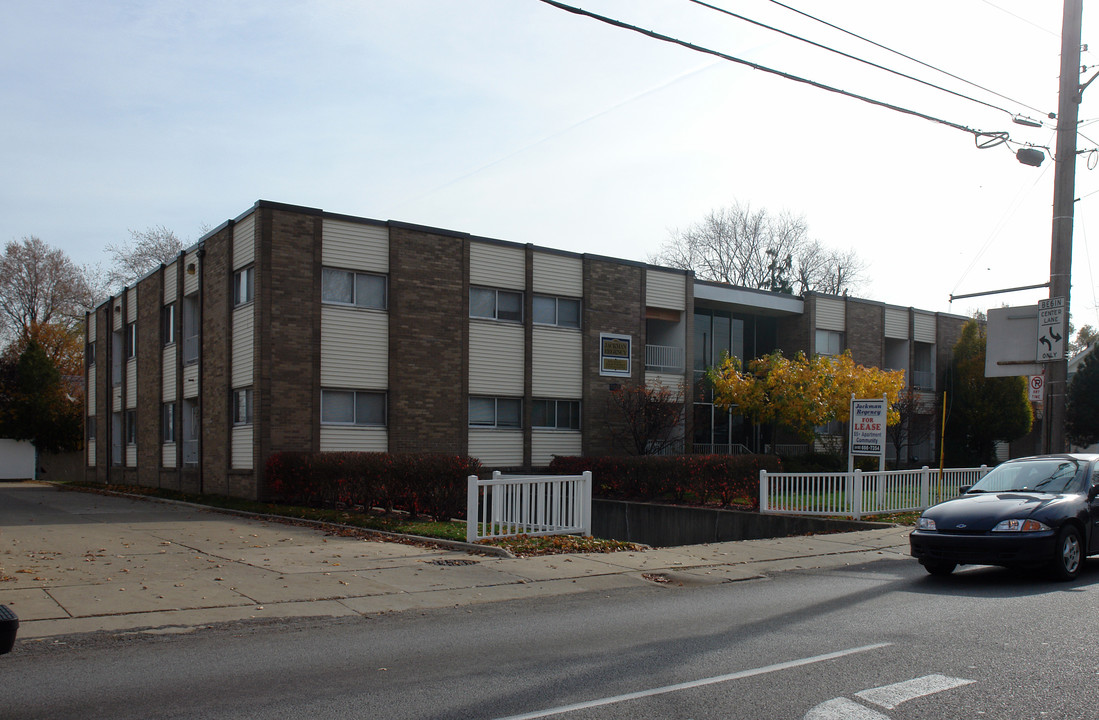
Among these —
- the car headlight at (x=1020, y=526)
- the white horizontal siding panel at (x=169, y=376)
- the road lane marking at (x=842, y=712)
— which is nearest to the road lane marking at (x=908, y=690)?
the road lane marking at (x=842, y=712)

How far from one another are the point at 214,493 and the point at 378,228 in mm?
8671

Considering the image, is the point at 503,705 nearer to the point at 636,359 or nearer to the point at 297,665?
the point at 297,665

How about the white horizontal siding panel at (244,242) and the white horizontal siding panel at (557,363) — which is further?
the white horizontal siding panel at (557,363)

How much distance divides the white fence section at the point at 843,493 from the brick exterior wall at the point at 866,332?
60.2ft

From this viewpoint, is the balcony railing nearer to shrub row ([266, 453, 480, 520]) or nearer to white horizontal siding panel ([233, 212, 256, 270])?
shrub row ([266, 453, 480, 520])

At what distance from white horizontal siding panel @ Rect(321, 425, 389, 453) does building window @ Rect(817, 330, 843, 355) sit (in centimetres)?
1897

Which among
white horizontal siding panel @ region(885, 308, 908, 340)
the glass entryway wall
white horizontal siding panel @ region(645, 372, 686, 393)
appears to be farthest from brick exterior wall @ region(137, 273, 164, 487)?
white horizontal siding panel @ region(885, 308, 908, 340)

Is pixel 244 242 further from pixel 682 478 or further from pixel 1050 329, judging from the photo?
pixel 1050 329

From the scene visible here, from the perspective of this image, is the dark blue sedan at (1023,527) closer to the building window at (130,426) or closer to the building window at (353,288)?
the building window at (353,288)

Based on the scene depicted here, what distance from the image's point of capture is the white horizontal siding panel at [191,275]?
88.3 feet

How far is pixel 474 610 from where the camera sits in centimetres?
895

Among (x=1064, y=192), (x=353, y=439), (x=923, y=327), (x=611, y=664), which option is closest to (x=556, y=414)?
(x=353, y=439)

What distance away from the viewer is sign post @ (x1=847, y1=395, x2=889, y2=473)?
1778cm

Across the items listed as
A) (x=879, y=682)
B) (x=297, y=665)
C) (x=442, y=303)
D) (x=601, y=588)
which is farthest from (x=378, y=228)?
(x=879, y=682)
